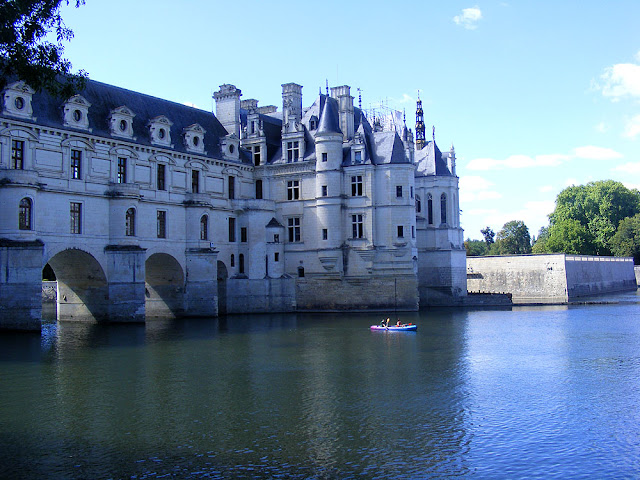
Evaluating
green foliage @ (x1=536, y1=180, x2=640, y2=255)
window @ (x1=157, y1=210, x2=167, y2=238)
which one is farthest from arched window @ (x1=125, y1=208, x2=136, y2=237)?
green foliage @ (x1=536, y1=180, x2=640, y2=255)

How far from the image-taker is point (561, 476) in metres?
13.8

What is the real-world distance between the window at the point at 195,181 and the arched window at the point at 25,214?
14.9 meters

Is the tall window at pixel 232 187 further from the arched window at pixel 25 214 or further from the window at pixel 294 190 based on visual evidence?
the arched window at pixel 25 214

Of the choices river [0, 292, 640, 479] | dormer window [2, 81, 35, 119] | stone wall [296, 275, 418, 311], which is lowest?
river [0, 292, 640, 479]

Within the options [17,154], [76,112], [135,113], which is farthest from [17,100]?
[135,113]

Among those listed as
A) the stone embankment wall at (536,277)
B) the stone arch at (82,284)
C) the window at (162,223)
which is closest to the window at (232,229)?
the window at (162,223)

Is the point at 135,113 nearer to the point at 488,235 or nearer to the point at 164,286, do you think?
the point at 164,286

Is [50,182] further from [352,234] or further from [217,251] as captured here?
[352,234]

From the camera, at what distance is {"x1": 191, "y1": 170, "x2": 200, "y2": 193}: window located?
51.2 metres

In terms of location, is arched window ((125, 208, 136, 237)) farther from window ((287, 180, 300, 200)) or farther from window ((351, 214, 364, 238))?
window ((351, 214, 364, 238))

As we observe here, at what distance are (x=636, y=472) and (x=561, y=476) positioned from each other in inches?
61.7

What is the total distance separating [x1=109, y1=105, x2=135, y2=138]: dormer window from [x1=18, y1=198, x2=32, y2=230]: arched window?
8.63m

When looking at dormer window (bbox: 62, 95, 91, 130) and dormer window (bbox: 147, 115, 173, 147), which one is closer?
dormer window (bbox: 62, 95, 91, 130)

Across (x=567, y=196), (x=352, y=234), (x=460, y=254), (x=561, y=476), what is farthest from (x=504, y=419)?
(x=567, y=196)
